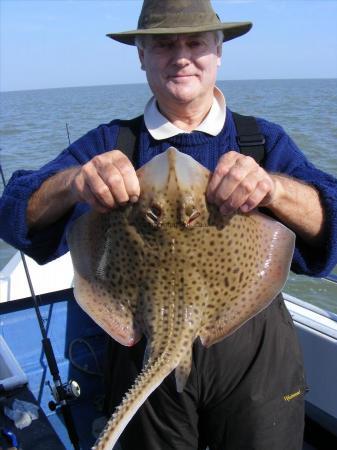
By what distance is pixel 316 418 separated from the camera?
3.97 m

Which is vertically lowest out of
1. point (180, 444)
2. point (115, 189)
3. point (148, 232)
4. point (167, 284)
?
point (180, 444)

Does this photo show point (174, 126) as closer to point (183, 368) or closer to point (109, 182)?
point (109, 182)

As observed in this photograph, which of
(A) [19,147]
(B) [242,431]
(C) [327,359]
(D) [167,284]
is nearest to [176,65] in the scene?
(D) [167,284]

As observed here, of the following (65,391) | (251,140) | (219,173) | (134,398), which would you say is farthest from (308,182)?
(65,391)

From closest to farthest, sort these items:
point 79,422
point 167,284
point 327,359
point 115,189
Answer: point 115,189 → point 167,284 → point 327,359 → point 79,422

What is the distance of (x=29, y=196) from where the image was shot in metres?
2.55

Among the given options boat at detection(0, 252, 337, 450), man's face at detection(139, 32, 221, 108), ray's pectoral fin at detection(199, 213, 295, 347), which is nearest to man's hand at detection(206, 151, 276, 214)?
ray's pectoral fin at detection(199, 213, 295, 347)

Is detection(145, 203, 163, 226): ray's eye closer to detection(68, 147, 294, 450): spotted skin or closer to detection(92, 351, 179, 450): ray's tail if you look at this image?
detection(68, 147, 294, 450): spotted skin

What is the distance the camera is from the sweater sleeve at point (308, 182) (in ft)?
8.04

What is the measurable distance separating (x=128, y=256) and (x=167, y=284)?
0.64 ft

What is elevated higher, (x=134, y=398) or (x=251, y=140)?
(x=251, y=140)

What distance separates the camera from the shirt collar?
2.66 meters

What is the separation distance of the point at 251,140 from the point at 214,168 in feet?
0.86

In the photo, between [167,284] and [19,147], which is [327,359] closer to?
[167,284]
